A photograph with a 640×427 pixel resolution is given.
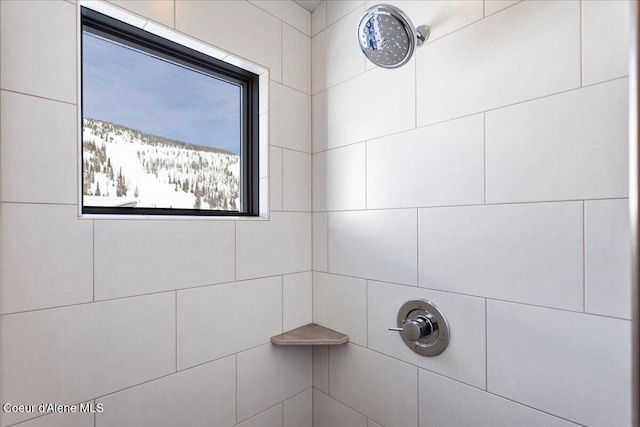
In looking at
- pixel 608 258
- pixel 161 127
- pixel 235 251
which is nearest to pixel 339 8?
pixel 161 127

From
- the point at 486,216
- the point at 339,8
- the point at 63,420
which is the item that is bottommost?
the point at 63,420

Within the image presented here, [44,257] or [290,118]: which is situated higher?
[290,118]

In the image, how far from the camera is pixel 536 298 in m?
0.94

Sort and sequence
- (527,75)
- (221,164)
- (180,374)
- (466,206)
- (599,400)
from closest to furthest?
(599,400)
(527,75)
(466,206)
(180,374)
(221,164)

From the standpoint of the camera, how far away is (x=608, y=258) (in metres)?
0.82

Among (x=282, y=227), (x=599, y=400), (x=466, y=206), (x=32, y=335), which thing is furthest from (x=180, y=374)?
(x=599, y=400)

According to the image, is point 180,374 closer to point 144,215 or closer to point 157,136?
point 144,215

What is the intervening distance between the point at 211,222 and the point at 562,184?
1.12 m

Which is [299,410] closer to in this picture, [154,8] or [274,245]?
[274,245]

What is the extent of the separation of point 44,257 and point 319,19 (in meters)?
1.45

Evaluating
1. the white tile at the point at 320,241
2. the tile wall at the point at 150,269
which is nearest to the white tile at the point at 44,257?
the tile wall at the point at 150,269

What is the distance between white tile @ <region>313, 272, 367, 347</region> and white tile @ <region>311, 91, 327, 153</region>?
60 centimetres

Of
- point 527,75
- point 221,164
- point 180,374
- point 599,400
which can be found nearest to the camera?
point 599,400

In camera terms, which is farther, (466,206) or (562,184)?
(466,206)
